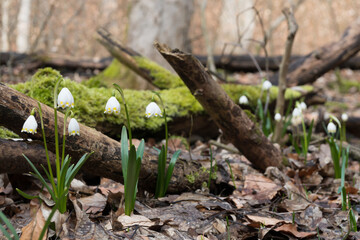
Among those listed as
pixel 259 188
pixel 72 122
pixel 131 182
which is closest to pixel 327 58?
pixel 259 188

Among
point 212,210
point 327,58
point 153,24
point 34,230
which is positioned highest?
point 327,58

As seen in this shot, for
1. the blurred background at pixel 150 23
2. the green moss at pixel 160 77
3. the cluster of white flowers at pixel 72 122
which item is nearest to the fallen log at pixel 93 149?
the cluster of white flowers at pixel 72 122

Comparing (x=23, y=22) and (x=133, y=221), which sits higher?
(x=23, y=22)

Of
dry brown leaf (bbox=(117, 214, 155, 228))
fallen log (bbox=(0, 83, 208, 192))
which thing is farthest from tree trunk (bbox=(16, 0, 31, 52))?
dry brown leaf (bbox=(117, 214, 155, 228))

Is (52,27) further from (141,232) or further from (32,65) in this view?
(141,232)

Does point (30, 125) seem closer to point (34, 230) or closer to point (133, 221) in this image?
point (34, 230)

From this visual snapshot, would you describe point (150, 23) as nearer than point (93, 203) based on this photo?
No

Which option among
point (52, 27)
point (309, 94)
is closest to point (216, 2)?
point (52, 27)
